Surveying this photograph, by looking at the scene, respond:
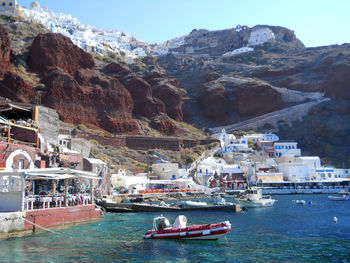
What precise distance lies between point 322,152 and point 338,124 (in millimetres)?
14637

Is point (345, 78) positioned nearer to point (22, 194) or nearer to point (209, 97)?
point (209, 97)

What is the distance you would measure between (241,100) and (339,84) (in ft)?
106

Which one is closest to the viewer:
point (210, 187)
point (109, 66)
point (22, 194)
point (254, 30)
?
point (22, 194)

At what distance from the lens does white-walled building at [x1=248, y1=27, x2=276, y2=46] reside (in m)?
185

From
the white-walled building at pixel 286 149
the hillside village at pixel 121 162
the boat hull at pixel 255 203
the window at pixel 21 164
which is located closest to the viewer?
the hillside village at pixel 121 162

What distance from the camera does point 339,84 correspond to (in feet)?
405

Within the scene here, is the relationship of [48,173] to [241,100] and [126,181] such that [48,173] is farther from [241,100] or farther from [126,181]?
[241,100]

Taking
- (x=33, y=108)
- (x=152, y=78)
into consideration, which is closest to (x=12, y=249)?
(x=33, y=108)

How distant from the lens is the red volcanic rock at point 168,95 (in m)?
113

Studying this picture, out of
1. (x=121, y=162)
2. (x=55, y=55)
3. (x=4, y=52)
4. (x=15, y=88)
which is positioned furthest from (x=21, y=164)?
(x=55, y=55)

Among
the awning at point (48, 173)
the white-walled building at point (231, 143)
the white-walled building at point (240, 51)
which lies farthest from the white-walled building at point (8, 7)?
the awning at point (48, 173)

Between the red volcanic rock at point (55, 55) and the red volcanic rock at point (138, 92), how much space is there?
11222 mm

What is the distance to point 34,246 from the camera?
19.3 metres

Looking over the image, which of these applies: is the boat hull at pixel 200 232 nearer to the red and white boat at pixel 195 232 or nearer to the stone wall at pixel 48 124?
the red and white boat at pixel 195 232
